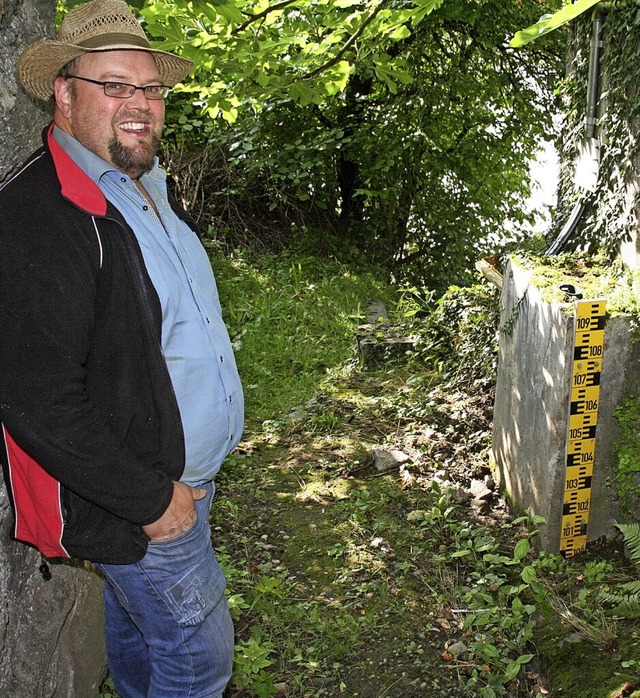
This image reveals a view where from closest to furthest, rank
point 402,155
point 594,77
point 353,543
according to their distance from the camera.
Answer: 1. point 353,543
2. point 594,77
3. point 402,155

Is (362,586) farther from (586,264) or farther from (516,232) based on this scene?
(516,232)

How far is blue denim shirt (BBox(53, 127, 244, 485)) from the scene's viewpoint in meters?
2.35

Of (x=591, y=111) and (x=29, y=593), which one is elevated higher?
(x=591, y=111)

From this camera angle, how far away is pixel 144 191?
8.71 ft

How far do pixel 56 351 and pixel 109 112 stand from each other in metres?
0.82

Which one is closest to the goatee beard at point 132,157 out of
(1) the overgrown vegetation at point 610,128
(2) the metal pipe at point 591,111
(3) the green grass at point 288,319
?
(1) the overgrown vegetation at point 610,128

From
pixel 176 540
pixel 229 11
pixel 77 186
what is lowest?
pixel 176 540

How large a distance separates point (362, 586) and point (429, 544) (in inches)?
22.9

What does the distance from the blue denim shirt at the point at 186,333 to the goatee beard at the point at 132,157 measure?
0.04 m

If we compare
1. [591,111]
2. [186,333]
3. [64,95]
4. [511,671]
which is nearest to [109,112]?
[64,95]

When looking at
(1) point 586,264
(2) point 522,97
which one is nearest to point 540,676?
(1) point 586,264

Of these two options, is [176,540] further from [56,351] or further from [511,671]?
[511,671]

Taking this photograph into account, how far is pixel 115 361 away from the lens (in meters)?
2.24

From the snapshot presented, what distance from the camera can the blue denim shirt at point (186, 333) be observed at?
2346 millimetres
